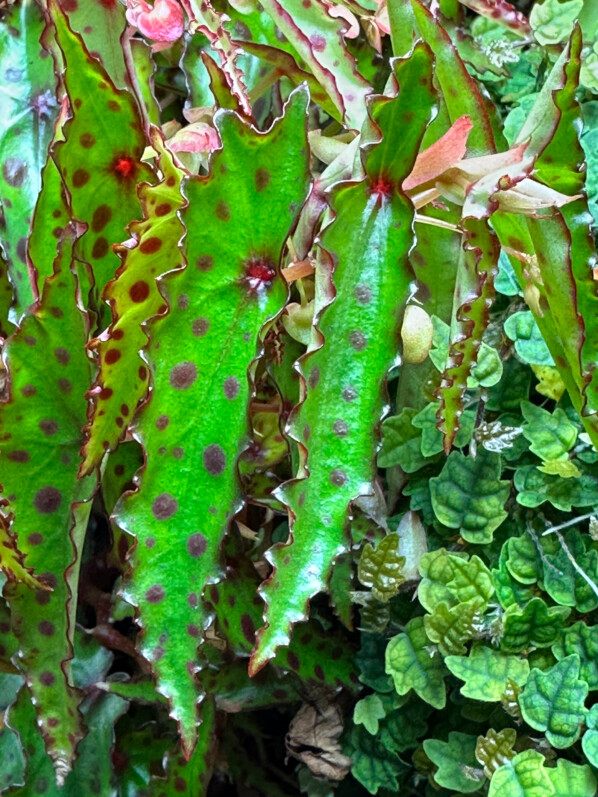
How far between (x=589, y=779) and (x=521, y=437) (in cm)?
27

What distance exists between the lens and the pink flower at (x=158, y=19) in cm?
67

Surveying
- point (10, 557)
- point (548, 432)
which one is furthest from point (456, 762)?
point (10, 557)

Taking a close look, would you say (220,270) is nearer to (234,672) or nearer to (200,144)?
(200,144)

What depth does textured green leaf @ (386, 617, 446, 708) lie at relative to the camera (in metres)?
0.71

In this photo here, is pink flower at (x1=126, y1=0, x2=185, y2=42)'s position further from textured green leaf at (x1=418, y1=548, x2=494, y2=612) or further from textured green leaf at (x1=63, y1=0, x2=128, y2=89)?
textured green leaf at (x1=418, y1=548, x2=494, y2=612)

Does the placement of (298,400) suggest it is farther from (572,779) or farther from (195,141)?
(572,779)

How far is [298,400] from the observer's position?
0.64 metres

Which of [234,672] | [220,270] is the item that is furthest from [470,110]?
[234,672]

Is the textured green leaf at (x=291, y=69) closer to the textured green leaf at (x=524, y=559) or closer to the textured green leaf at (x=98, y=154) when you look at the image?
the textured green leaf at (x=98, y=154)

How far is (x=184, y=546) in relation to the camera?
574mm

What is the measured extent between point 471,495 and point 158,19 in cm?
45

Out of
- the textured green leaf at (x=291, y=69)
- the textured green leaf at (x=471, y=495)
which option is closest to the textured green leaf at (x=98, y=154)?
the textured green leaf at (x=291, y=69)

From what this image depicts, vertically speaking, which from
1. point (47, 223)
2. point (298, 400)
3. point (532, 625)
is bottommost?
point (532, 625)

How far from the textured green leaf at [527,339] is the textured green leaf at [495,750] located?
0.30m
